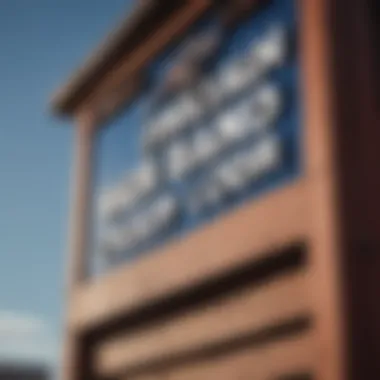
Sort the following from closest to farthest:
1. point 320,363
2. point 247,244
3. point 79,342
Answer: point 320,363, point 247,244, point 79,342

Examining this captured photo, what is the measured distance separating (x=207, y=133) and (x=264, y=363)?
329mm

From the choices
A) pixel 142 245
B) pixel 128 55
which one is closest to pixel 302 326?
pixel 142 245

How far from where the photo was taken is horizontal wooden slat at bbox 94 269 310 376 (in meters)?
0.91

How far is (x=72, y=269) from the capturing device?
4.32 feet

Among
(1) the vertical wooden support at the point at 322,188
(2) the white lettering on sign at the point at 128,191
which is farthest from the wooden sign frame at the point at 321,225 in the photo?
(2) the white lettering on sign at the point at 128,191

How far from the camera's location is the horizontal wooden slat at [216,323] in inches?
35.8

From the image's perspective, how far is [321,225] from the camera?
867 millimetres

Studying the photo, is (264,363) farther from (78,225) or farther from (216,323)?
(78,225)

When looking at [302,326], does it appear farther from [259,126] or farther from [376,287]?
[259,126]

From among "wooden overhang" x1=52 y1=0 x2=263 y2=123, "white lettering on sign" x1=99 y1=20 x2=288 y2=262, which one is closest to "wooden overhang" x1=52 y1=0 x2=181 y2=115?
"wooden overhang" x1=52 y1=0 x2=263 y2=123

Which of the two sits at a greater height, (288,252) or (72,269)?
(72,269)

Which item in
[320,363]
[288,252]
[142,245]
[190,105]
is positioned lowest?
[320,363]

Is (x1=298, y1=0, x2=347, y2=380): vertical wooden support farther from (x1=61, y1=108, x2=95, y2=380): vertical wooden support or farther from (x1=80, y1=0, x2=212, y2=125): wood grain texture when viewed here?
(x1=61, y1=108, x2=95, y2=380): vertical wooden support

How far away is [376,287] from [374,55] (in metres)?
0.30
